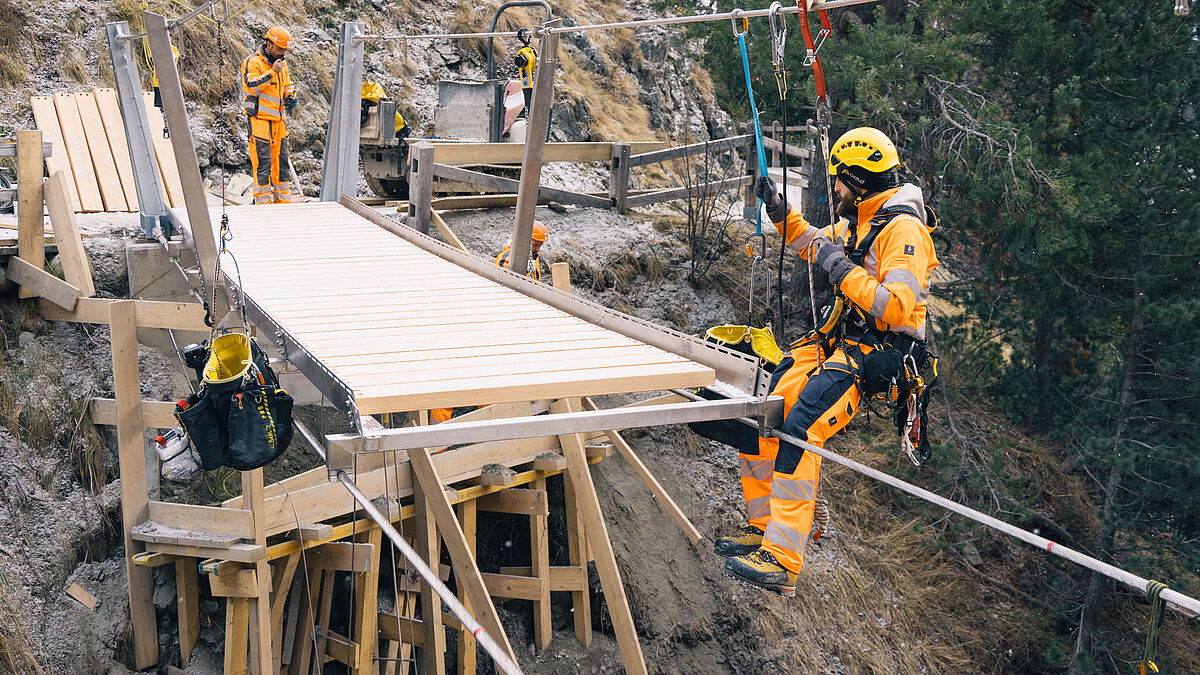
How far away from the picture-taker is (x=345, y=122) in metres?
9.42

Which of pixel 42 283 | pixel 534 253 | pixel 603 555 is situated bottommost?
pixel 603 555

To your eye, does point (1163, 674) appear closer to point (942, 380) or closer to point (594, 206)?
point (942, 380)

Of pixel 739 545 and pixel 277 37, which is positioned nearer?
pixel 739 545

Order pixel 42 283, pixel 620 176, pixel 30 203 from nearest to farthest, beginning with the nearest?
pixel 42 283, pixel 30 203, pixel 620 176

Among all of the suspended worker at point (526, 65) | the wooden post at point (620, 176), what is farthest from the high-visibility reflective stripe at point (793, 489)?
the suspended worker at point (526, 65)

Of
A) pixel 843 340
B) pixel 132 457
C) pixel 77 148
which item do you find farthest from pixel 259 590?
pixel 77 148

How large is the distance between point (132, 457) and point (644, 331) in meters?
3.87

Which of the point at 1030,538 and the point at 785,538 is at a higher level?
the point at 1030,538

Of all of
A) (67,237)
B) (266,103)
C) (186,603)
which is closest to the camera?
(186,603)

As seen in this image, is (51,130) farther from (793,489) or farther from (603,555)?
(793,489)

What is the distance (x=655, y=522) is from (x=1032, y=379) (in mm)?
5182

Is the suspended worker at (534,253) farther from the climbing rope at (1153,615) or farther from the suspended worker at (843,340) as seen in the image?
the climbing rope at (1153,615)

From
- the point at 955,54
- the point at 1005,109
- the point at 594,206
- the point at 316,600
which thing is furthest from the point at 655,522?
the point at 1005,109

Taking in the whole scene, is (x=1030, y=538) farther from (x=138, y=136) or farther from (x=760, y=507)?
(x=138, y=136)
